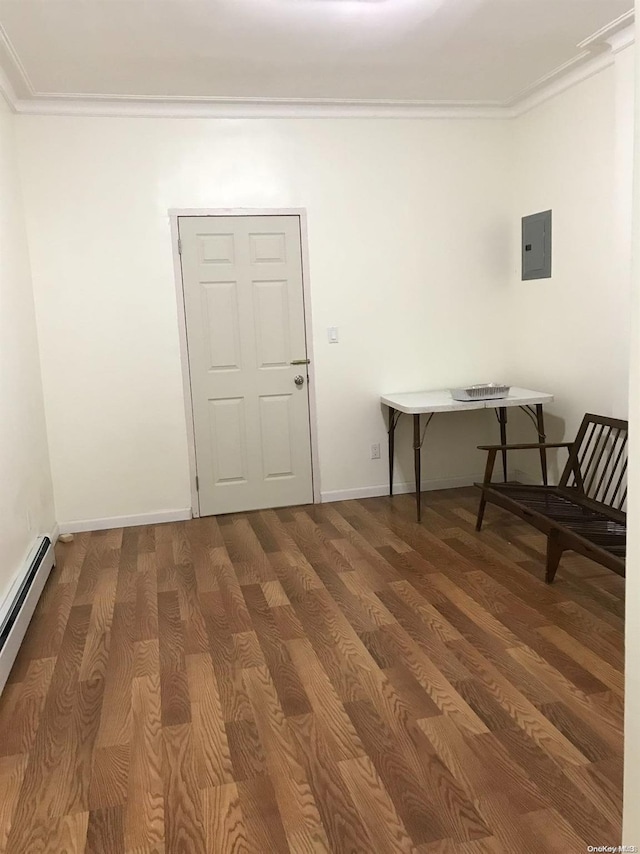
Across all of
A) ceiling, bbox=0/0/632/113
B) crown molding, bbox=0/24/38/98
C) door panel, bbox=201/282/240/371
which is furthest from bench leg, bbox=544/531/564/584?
crown molding, bbox=0/24/38/98

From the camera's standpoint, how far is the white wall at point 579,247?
3977 mm

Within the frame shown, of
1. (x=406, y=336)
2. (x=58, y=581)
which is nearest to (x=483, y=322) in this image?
(x=406, y=336)

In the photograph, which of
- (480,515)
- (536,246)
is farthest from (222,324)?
(536,246)

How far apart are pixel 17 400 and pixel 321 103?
107 inches

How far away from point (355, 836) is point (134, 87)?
404 centimetres

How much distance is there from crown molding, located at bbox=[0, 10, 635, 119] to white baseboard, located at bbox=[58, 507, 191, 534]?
8.56ft

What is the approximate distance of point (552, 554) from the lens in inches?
137

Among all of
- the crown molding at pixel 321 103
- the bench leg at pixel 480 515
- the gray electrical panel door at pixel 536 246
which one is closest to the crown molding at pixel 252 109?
the crown molding at pixel 321 103

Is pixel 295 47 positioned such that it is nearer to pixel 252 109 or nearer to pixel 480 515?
pixel 252 109

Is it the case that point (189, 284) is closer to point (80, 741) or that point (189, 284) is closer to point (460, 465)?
point (460, 465)

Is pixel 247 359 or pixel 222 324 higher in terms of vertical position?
pixel 222 324

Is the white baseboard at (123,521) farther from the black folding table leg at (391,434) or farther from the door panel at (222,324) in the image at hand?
the black folding table leg at (391,434)

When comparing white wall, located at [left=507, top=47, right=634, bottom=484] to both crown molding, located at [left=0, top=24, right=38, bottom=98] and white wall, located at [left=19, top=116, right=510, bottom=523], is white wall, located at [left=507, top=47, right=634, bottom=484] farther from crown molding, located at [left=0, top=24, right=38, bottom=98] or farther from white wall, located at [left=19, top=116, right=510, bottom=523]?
crown molding, located at [left=0, top=24, right=38, bottom=98]

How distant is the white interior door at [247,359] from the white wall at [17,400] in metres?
1.00
